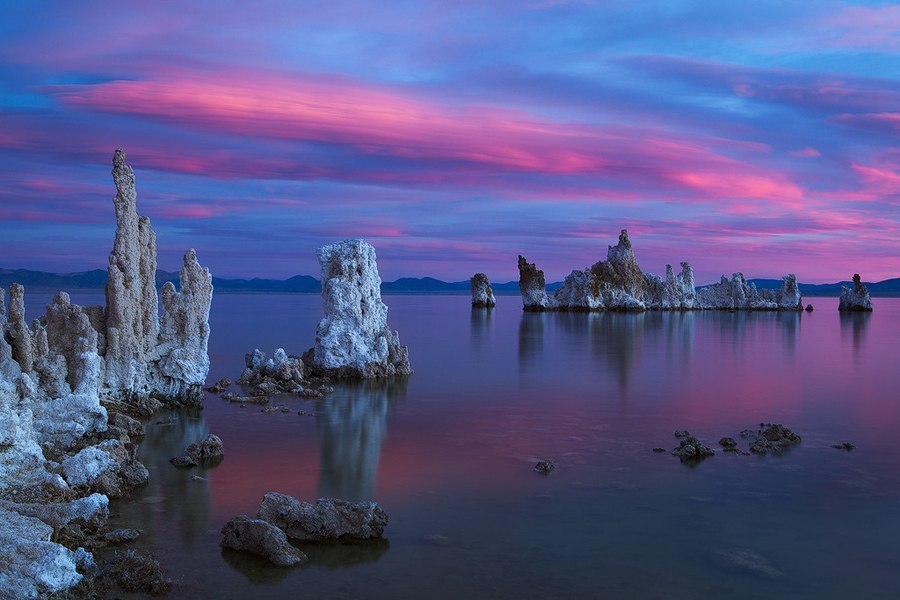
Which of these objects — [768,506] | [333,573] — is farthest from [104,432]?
[768,506]

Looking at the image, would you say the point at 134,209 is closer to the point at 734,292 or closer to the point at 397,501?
the point at 397,501

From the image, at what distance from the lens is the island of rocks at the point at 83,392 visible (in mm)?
11852

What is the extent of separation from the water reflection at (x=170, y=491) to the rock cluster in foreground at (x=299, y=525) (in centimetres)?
93

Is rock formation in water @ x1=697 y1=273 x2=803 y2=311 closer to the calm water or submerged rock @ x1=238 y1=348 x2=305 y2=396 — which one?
the calm water

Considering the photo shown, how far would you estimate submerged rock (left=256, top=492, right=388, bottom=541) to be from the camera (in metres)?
13.6

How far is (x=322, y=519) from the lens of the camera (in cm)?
1370

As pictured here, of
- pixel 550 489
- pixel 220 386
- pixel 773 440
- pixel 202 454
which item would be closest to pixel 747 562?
pixel 550 489

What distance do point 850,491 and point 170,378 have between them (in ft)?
65.7

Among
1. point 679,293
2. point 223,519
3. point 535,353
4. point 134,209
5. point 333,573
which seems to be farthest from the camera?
point 679,293

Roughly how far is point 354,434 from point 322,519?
9.19 metres

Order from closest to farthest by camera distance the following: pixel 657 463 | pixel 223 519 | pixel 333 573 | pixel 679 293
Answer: pixel 333 573 < pixel 223 519 < pixel 657 463 < pixel 679 293

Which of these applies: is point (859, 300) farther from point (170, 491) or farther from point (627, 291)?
point (170, 491)

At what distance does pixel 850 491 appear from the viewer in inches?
675

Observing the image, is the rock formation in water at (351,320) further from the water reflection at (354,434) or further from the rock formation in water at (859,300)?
the rock formation in water at (859,300)
